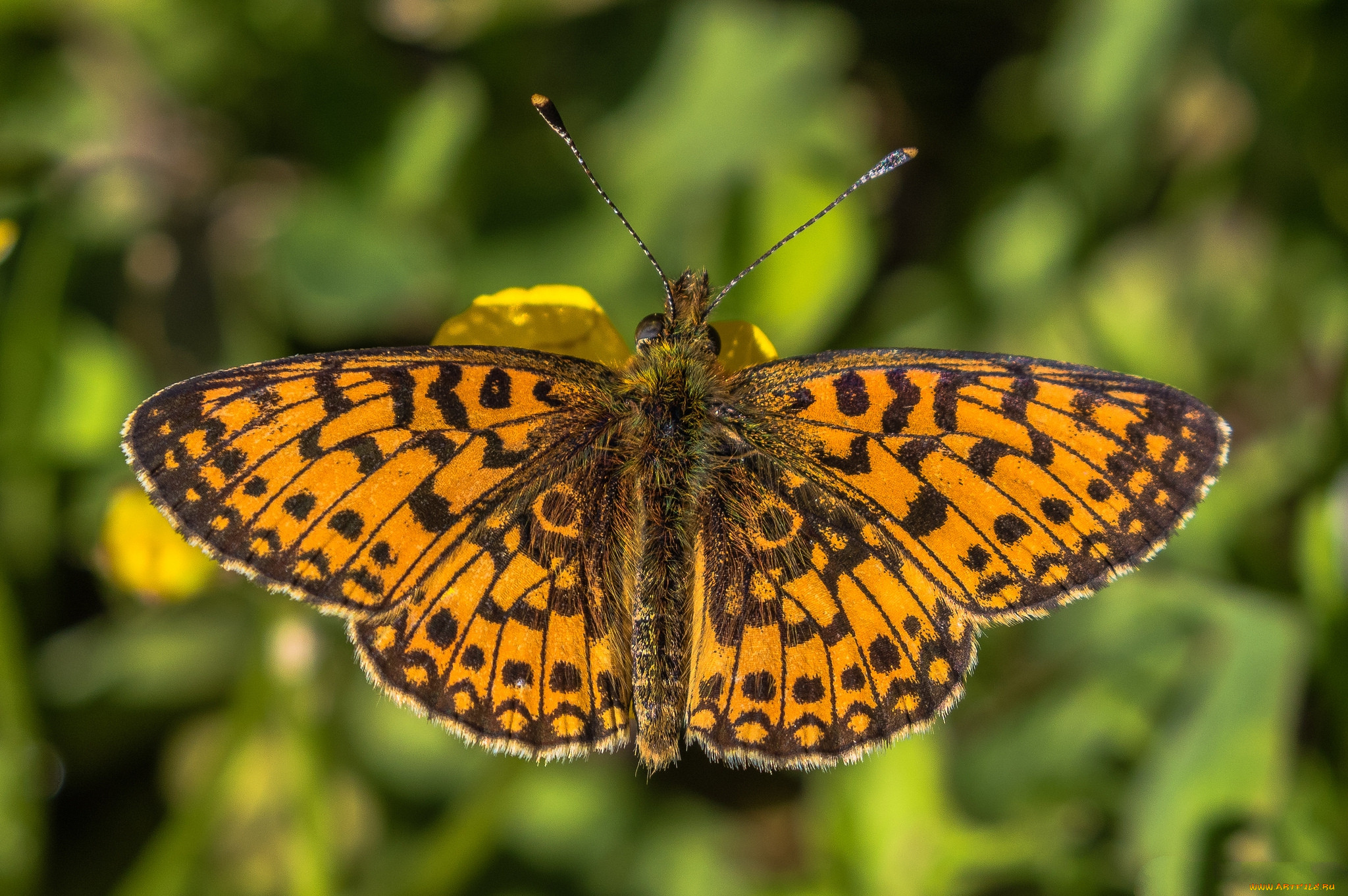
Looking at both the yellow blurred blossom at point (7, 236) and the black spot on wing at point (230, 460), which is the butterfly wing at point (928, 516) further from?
the yellow blurred blossom at point (7, 236)

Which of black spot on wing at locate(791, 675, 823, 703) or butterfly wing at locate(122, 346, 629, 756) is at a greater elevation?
butterfly wing at locate(122, 346, 629, 756)

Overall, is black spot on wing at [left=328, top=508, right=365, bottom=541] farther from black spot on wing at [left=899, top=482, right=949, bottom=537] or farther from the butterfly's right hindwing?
Answer: black spot on wing at [left=899, top=482, right=949, bottom=537]

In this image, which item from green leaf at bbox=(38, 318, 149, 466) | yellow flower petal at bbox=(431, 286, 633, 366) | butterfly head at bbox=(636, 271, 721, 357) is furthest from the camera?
green leaf at bbox=(38, 318, 149, 466)

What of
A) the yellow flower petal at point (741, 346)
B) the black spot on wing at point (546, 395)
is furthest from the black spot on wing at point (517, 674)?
the yellow flower petal at point (741, 346)

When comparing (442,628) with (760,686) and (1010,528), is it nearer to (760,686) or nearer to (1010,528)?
(760,686)

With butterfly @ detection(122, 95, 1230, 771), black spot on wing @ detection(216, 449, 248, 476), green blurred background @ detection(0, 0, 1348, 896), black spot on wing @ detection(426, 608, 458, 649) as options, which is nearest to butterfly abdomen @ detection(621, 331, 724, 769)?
butterfly @ detection(122, 95, 1230, 771)

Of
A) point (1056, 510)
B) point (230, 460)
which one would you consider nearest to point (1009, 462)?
point (1056, 510)

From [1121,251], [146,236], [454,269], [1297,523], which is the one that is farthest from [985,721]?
[146,236]
